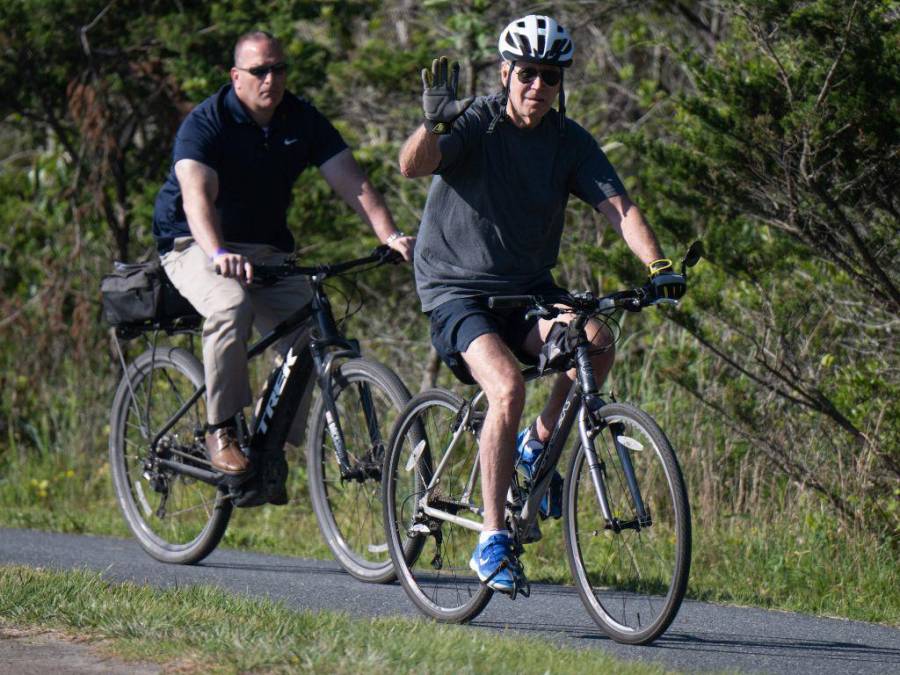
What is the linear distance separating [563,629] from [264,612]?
1.12m

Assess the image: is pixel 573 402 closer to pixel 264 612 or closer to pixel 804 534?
pixel 264 612

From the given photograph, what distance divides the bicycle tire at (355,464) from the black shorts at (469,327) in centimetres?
74

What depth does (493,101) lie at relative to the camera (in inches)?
216

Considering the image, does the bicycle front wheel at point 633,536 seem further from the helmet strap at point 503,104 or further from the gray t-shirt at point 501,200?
the helmet strap at point 503,104

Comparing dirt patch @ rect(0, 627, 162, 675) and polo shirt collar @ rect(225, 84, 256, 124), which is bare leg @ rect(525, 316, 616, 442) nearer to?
dirt patch @ rect(0, 627, 162, 675)

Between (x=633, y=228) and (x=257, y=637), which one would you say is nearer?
(x=257, y=637)

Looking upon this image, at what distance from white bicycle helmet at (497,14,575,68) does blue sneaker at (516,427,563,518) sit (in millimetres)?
1351

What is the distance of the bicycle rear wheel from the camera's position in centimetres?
576

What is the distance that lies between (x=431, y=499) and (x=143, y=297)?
2.13 m

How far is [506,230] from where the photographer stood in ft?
18.1

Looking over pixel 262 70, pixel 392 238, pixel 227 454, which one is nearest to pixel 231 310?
pixel 227 454

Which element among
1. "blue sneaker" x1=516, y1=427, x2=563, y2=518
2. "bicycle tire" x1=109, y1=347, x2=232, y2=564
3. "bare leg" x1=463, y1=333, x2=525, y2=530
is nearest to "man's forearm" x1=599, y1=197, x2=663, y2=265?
"bare leg" x1=463, y1=333, x2=525, y2=530

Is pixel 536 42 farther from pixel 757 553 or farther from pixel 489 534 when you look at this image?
pixel 757 553

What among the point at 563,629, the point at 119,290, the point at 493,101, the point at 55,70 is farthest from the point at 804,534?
the point at 55,70
